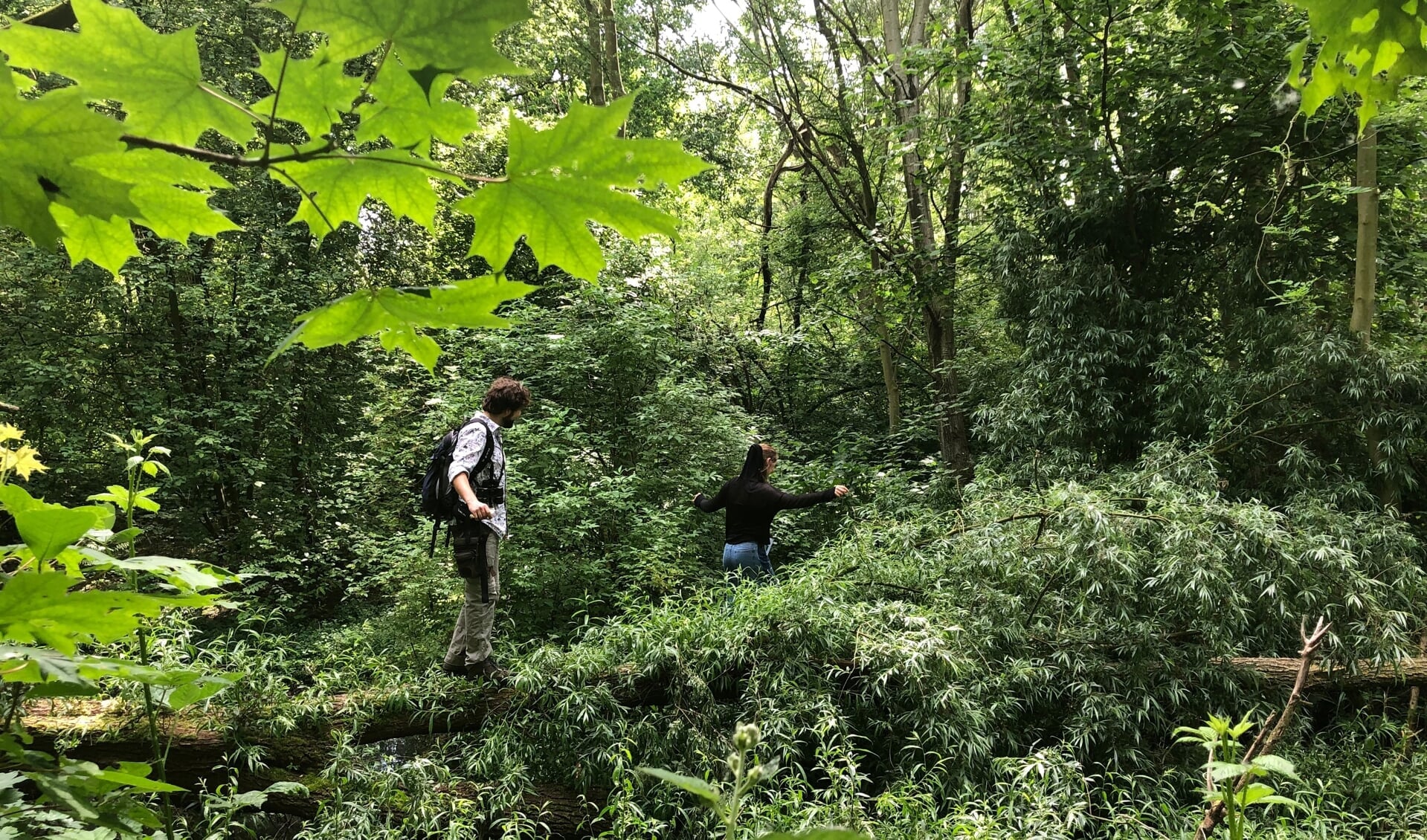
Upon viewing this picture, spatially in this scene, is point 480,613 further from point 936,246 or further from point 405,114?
point 936,246

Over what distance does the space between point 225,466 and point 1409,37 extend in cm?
798

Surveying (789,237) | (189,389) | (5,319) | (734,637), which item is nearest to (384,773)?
(734,637)

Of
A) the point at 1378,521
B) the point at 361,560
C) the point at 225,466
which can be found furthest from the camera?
the point at 225,466

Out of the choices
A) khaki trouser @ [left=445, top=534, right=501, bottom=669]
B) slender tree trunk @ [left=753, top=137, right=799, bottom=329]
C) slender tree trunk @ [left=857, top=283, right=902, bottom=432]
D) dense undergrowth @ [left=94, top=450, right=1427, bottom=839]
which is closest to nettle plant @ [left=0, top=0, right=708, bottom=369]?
dense undergrowth @ [left=94, top=450, right=1427, bottom=839]

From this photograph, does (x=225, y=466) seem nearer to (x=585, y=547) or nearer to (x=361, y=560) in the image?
(x=361, y=560)

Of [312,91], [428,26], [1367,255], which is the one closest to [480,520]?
[312,91]

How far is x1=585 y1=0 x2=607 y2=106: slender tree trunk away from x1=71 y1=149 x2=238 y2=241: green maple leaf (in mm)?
9246

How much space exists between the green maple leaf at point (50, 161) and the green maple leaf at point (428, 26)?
6.6 inches

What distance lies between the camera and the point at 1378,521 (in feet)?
14.2

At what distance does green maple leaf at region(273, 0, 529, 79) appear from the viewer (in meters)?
0.52

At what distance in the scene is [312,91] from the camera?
65 centimetres

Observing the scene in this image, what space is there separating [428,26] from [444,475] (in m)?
3.38

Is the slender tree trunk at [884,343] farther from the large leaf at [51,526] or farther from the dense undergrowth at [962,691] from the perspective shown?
the large leaf at [51,526]

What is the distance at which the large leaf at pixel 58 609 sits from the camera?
61cm
